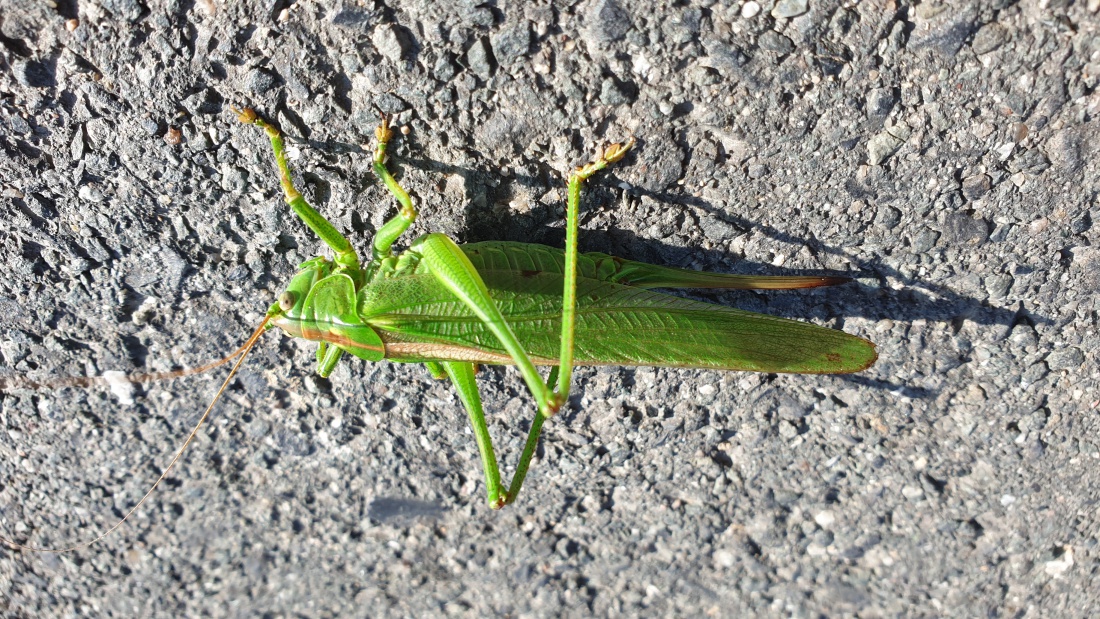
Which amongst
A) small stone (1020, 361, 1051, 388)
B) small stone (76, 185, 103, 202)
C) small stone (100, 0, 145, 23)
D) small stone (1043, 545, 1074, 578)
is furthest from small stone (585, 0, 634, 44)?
small stone (1043, 545, 1074, 578)

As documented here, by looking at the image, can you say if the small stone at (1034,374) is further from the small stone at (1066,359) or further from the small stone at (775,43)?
the small stone at (775,43)

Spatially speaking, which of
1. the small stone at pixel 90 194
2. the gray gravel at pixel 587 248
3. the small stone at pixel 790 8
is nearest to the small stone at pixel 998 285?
the gray gravel at pixel 587 248

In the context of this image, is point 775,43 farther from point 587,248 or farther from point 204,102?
point 204,102

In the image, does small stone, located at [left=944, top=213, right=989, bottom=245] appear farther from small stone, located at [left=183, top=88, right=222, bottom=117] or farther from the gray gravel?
small stone, located at [left=183, top=88, right=222, bottom=117]

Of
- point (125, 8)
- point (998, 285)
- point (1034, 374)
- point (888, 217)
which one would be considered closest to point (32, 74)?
point (125, 8)

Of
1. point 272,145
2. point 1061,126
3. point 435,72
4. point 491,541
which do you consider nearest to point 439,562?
point 491,541

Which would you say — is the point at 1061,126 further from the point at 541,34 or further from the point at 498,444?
the point at 498,444
